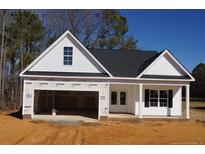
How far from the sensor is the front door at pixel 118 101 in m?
23.8

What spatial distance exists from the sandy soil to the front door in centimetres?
339

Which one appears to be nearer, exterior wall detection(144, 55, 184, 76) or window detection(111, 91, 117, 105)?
exterior wall detection(144, 55, 184, 76)

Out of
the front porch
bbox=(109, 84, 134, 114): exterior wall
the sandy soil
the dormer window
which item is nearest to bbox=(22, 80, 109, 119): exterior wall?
the sandy soil

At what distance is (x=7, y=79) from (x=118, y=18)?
14177mm

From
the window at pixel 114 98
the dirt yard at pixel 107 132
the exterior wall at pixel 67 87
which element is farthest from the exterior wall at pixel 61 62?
the window at pixel 114 98

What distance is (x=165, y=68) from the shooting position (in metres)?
22.2

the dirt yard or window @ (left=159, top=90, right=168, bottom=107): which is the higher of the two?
window @ (left=159, top=90, right=168, bottom=107)

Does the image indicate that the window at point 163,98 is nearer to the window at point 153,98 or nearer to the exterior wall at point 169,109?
the exterior wall at point 169,109

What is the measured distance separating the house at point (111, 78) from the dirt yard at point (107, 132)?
1.34 metres

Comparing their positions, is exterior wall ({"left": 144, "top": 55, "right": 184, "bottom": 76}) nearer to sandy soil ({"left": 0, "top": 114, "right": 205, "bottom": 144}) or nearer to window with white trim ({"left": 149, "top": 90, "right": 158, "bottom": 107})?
window with white trim ({"left": 149, "top": 90, "right": 158, "bottom": 107})

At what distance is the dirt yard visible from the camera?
13.7m

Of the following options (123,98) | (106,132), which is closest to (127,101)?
(123,98)

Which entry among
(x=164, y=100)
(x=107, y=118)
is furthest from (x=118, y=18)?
(x=107, y=118)

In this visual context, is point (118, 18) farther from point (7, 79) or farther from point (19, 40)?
point (7, 79)
